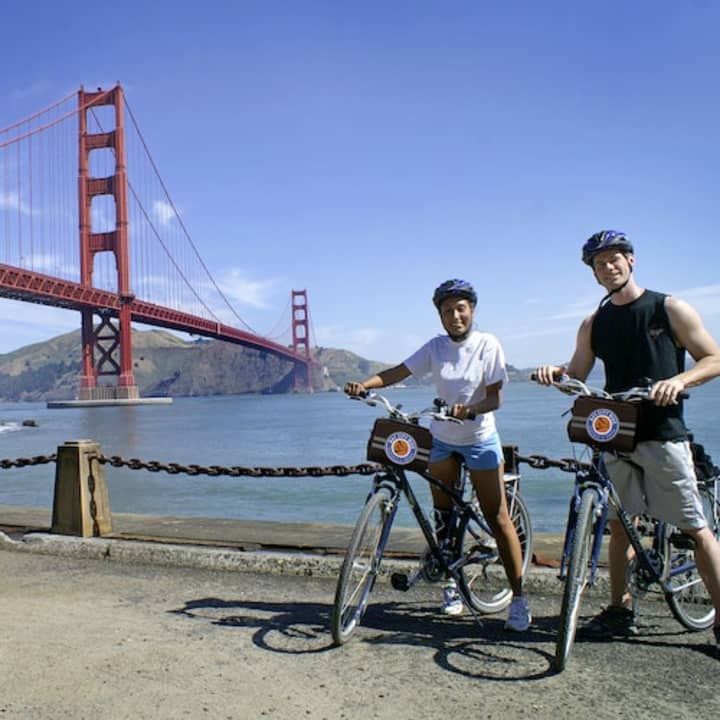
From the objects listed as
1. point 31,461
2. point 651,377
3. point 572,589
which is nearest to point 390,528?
point 572,589

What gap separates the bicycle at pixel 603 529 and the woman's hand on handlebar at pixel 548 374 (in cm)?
2

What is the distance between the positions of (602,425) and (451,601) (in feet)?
3.44

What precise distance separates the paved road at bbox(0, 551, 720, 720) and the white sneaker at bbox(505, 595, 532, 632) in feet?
0.12

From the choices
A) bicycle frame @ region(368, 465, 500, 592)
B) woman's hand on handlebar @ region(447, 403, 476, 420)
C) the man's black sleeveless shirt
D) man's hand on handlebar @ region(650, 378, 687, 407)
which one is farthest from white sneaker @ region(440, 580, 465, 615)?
man's hand on handlebar @ region(650, 378, 687, 407)

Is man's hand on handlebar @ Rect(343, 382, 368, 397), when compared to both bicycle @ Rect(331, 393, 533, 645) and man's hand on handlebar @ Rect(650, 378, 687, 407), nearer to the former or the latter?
bicycle @ Rect(331, 393, 533, 645)

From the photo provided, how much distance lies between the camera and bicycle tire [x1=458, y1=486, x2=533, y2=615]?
337 cm

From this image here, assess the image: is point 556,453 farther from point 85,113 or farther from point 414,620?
point 85,113

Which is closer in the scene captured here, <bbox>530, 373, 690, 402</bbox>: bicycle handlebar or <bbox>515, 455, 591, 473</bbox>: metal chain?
<bbox>530, 373, 690, 402</bbox>: bicycle handlebar

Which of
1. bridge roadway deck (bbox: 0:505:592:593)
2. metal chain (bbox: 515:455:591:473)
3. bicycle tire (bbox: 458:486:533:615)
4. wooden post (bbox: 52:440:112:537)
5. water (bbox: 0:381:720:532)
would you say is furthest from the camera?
water (bbox: 0:381:720:532)

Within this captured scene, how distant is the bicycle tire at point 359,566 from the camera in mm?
2988

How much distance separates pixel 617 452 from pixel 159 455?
28574mm

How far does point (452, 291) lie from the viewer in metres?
3.27

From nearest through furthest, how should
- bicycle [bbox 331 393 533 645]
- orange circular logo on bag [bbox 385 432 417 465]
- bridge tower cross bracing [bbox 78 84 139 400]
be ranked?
bicycle [bbox 331 393 533 645] → orange circular logo on bag [bbox 385 432 417 465] → bridge tower cross bracing [bbox 78 84 139 400]

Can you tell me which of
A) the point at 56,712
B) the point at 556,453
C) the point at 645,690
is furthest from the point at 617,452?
the point at 556,453
